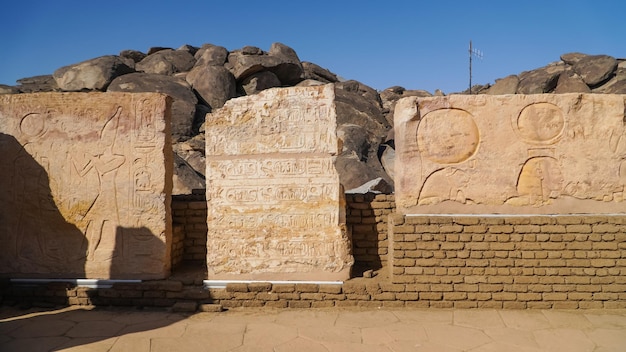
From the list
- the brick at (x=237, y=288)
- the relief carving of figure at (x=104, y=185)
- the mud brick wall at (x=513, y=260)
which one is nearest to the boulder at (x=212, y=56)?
the relief carving of figure at (x=104, y=185)

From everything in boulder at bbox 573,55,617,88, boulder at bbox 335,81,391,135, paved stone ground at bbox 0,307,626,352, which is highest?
boulder at bbox 573,55,617,88

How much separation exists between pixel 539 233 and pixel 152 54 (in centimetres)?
2530

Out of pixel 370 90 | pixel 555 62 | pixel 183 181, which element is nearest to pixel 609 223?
pixel 183 181

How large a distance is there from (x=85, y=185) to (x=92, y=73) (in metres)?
15.8

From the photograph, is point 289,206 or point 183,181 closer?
point 289,206

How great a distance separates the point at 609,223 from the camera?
4.89 m

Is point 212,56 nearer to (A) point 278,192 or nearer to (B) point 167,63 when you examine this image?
(B) point 167,63

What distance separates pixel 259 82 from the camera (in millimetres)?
21547

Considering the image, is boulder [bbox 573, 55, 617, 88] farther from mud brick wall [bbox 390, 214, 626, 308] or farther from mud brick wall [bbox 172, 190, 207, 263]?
mud brick wall [bbox 172, 190, 207, 263]

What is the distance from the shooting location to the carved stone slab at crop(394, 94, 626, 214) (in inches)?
200

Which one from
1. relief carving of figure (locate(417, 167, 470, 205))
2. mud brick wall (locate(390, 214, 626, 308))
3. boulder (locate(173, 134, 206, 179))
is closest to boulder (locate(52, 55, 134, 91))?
boulder (locate(173, 134, 206, 179))

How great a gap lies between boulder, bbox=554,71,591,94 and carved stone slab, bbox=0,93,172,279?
21.7 m

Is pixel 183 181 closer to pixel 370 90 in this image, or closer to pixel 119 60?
pixel 119 60

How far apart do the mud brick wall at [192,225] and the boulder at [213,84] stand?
13.8 metres
